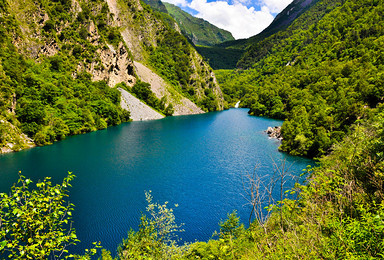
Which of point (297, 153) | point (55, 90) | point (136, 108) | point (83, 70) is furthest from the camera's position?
point (136, 108)

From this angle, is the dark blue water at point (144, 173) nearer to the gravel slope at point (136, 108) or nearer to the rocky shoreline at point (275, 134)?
the rocky shoreline at point (275, 134)

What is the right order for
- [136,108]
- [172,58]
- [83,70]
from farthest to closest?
[172,58] → [136,108] → [83,70]

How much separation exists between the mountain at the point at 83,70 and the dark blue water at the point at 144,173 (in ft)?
25.2

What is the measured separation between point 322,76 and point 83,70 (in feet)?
293

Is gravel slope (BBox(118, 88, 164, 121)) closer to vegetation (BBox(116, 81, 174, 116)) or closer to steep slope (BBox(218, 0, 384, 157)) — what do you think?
vegetation (BBox(116, 81, 174, 116))

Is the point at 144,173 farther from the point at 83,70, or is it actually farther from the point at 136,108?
the point at 83,70

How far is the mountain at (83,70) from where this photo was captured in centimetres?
4434

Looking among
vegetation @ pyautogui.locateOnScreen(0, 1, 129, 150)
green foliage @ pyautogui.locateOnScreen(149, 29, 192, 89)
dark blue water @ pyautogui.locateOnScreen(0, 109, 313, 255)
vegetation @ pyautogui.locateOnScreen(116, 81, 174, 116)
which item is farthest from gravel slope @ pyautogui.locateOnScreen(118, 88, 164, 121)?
green foliage @ pyautogui.locateOnScreen(149, 29, 192, 89)

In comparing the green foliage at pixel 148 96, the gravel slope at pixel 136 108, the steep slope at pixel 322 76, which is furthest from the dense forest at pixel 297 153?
the gravel slope at pixel 136 108

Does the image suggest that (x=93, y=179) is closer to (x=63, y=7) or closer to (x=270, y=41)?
(x=63, y=7)

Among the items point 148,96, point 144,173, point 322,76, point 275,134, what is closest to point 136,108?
point 148,96

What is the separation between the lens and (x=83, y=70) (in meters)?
73.1

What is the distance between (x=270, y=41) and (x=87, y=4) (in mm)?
160133

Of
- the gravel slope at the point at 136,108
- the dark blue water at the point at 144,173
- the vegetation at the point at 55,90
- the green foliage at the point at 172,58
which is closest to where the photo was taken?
the dark blue water at the point at 144,173
